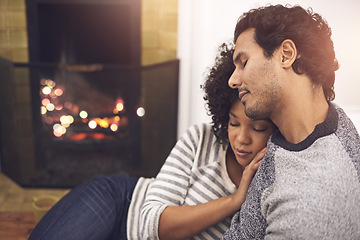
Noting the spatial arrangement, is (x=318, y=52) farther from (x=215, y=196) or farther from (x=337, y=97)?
(x=337, y=97)

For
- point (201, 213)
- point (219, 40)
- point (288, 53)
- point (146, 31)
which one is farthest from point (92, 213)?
point (146, 31)

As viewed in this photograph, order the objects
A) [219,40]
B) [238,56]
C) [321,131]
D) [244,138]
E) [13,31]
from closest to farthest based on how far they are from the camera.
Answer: [321,131]
[238,56]
[244,138]
[219,40]
[13,31]

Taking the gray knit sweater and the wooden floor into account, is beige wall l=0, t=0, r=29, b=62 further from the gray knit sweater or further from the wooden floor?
the gray knit sweater

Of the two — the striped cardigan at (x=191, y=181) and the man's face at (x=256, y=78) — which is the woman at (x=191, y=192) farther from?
the man's face at (x=256, y=78)

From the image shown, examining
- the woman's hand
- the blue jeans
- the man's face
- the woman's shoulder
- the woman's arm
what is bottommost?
the blue jeans

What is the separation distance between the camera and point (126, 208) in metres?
1.36

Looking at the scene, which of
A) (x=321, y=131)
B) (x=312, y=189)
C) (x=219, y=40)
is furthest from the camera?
(x=219, y=40)

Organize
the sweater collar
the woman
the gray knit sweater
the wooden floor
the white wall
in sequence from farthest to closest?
1. the wooden floor
2. the white wall
3. the woman
4. the sweater collar
5. the gray knit sweater

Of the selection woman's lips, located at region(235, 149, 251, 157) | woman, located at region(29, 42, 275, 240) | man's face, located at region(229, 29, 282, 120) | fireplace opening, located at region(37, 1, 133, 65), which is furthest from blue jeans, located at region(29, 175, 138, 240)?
fireplace opening, located at region(37, 1, 133, 65)

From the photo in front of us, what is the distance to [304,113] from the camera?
2.90ft

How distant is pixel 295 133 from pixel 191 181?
0.41 metres

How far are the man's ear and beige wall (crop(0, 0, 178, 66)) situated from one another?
144cm

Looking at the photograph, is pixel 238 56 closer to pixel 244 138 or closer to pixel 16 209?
pixel 244 138

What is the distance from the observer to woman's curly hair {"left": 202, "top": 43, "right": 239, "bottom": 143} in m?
1.21
